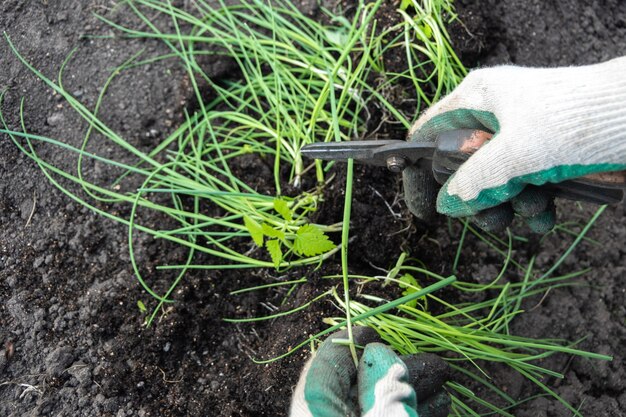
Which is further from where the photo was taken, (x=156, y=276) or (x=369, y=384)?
(x=156, y=276)

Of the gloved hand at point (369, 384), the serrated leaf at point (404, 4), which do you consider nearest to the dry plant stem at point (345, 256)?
the gloved hand at point (369, 384)

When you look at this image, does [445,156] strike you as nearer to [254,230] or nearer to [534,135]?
[534,135]

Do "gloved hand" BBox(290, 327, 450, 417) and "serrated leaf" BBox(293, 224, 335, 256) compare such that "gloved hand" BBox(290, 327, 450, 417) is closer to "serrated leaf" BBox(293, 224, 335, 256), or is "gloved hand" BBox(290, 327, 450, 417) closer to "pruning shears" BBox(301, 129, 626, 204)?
"serrated leaf" BBox(293, 224, 335, 256)

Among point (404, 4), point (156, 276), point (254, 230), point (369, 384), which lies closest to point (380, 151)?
point (254, 230)

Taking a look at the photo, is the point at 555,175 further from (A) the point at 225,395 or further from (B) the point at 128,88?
(B) the point at 128,88

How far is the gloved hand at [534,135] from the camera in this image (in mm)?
1194

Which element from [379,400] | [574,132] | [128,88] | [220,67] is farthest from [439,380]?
[128,88]

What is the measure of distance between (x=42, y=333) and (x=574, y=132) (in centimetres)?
155

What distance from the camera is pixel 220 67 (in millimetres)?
1981

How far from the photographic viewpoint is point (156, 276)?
1753 mm

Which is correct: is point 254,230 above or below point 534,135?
below

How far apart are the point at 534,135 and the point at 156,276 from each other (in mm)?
1191

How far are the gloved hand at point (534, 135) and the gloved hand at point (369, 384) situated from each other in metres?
0.40

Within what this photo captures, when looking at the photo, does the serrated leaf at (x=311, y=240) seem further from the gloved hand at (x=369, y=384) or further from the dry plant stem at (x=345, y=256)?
the gloved hand at (x=369, y=384)
